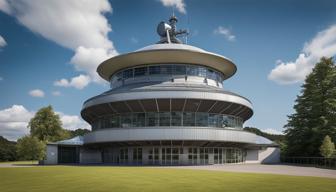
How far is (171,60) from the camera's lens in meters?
46.3

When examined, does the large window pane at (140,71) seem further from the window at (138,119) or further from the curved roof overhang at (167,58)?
the window at (138,119)

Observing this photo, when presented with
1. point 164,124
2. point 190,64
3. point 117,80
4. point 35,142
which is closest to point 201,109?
Answer: point 164,124

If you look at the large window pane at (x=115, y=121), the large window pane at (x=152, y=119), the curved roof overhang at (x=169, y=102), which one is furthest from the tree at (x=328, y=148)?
the large window pane at (x=115, y=121)

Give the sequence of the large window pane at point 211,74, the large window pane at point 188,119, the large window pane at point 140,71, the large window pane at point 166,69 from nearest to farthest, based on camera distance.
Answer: the large window pane at point 188,119, the large window pane at point 166,69, the large window pane at point 140,71, the large window pane at point 211,74

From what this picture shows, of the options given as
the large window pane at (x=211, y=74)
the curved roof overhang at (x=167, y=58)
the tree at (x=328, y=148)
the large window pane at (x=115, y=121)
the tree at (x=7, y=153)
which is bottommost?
the tree at (x=7, y=153)

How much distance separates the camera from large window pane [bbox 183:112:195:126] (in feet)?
136

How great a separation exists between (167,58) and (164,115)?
8.76 metres

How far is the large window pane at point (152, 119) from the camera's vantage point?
41.3 m

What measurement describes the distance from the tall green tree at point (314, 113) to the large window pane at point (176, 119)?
1852 cm

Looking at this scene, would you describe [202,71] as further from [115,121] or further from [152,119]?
[115,121]

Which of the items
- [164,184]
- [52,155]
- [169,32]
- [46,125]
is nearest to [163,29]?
[169,32]

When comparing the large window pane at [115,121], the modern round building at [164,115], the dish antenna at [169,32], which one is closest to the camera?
the modern round building at [164,115]

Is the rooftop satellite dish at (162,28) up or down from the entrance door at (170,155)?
up

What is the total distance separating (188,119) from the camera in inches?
1639
